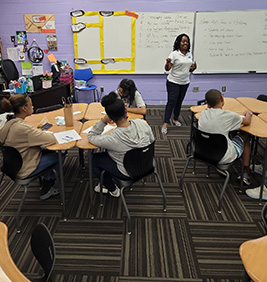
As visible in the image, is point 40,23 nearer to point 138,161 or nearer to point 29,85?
point 29,85

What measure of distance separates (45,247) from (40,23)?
5094mm

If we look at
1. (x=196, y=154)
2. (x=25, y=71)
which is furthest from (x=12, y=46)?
(x=196, y=154)

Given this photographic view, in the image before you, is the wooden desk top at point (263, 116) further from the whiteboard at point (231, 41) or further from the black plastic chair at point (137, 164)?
the whiteboard at point (231, 41)

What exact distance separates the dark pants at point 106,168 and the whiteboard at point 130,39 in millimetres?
3259

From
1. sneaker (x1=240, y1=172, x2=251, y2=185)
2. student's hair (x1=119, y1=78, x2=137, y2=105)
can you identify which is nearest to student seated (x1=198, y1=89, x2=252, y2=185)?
sneaker (x1=240, y1=172, x2=251, y2=185)

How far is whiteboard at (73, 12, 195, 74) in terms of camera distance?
527 cm

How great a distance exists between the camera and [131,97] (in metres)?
3.31

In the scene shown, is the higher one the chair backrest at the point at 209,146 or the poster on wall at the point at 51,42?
the poster on wall at the point at 51,42

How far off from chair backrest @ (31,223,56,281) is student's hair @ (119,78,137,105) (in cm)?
216

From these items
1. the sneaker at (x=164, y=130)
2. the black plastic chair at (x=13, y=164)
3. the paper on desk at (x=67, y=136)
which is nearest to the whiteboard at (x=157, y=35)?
the sneaker at (x=164, y=130)

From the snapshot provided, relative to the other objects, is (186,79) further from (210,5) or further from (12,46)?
(12,46)

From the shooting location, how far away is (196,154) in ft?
9.36

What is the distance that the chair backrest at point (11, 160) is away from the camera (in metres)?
2.32

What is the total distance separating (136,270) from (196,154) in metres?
1.27
